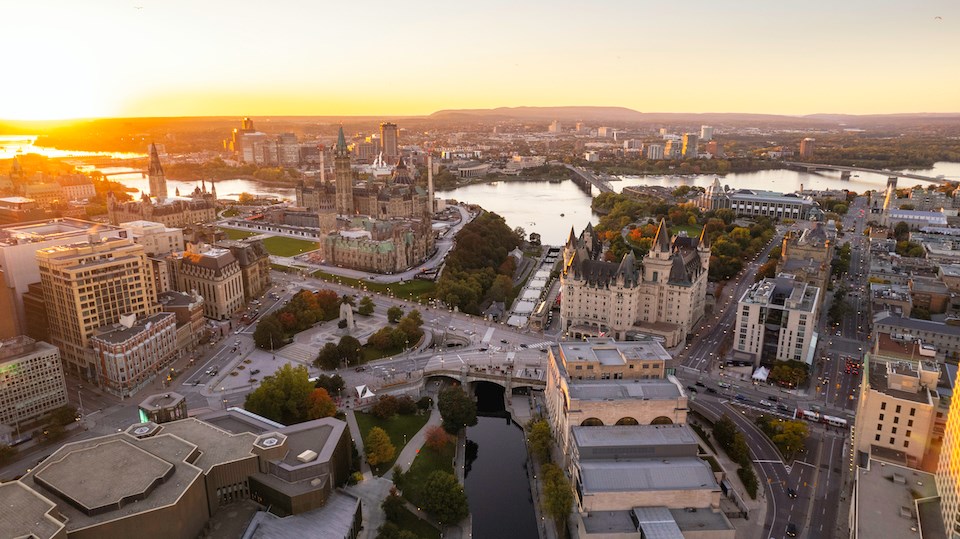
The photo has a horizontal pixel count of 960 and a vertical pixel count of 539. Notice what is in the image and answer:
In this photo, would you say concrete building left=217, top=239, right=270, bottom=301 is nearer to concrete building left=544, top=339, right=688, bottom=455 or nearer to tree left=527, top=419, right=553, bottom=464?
concrete building left=544, top=339, right=688, bottom=455

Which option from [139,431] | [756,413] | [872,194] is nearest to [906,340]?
[756,413]

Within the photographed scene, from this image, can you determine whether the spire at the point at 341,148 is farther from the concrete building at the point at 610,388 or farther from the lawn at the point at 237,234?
the concrete building at the point at 610,388

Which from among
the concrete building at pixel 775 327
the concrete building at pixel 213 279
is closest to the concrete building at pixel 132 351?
the concrete building at pixel 213 279

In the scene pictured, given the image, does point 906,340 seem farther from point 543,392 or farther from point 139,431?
point 139,431

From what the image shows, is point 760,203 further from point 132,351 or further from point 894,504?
point 132,351

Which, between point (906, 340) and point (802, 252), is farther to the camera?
point (802, 252)

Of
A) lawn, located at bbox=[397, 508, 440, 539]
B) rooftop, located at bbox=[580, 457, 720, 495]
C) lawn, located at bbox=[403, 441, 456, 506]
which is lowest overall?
lawn, located at bbox=[397, 508, 440, 539]

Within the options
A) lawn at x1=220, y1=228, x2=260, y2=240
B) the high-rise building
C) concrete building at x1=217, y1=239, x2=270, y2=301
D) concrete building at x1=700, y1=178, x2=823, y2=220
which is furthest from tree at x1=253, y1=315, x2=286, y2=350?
concrete building at x1=700, y1=178, x2=823, y2=220
